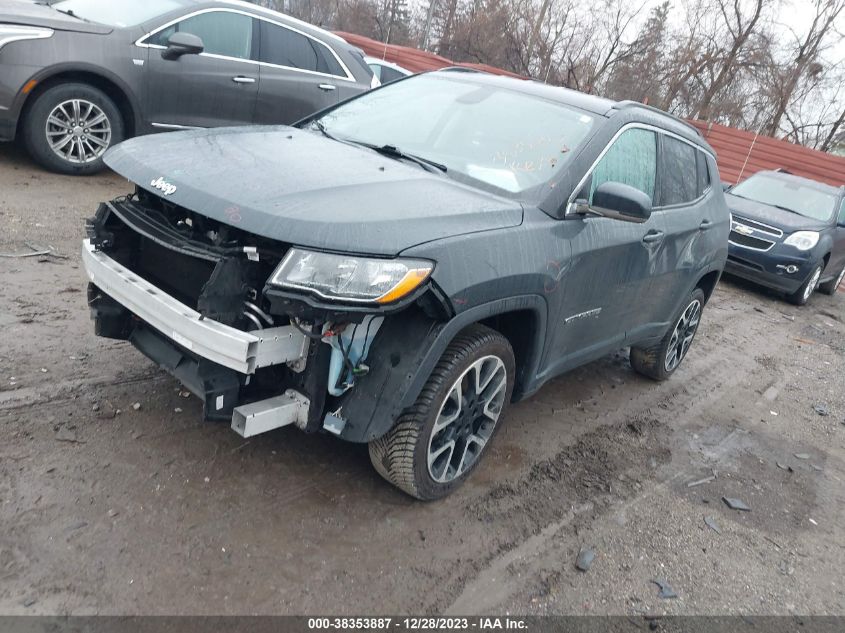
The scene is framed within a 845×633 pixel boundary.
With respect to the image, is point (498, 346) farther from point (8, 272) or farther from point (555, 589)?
point (8, 272)

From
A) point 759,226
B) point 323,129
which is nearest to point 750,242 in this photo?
point 759,226

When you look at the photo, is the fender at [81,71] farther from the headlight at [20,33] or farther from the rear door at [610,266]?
the rear door at [610,266]

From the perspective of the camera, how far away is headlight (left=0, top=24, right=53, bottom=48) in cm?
576

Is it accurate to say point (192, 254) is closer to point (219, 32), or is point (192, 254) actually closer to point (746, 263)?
point (219, 32)

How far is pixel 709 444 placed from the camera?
459 cm

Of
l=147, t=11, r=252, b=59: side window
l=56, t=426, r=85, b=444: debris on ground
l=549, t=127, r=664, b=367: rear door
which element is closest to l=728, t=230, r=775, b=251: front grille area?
l=549, t=127, r=664, b=367: rear door

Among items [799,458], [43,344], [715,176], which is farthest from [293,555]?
[715,176]

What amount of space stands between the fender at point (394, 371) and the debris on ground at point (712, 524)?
193 cm

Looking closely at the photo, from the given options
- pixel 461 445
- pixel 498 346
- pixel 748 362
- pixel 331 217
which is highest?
pixel 331 217

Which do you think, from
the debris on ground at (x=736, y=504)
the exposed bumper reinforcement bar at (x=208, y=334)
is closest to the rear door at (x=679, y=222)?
the debris on ground at (x=736, y=504)

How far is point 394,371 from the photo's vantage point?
2613 millimetres

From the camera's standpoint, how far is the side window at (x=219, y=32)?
6.69 meters

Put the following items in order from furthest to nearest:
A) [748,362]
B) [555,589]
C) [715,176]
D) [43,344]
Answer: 1. [748,362]
2. [715,176]
3. [43,344]
4. [555,589]

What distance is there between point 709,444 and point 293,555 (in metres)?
3.10
